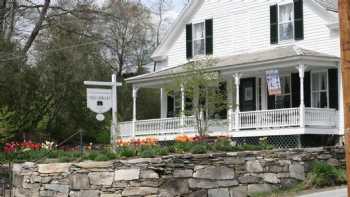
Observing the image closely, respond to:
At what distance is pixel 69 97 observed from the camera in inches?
1243

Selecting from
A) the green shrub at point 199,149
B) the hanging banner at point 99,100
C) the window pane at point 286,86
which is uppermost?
the window pane at point 286,86

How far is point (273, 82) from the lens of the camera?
24516 millimetres

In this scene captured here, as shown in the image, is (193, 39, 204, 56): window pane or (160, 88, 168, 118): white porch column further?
(160, 88, 168, 118): white porch column

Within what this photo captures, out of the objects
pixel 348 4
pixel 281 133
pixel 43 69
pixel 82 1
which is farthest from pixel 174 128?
pixel 348 4

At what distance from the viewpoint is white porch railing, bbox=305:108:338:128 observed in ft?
74.9

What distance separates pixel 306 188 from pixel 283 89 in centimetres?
Result: 1095

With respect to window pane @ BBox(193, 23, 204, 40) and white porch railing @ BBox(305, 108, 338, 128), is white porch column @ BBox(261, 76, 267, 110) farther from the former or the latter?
window pane @ BBox(193, 23, 204, 40)

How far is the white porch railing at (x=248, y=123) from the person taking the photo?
2302 cm

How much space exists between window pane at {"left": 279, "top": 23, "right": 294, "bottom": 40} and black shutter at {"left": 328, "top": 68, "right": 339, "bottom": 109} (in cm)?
247

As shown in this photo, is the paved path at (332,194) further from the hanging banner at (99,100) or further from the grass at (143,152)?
the hanging banner at (99,100)

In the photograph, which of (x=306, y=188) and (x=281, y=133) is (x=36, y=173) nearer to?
(x=306, y=188)

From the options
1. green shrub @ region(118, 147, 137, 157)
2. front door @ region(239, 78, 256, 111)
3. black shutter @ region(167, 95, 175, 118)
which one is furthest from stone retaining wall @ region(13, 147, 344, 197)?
black shutter @ region(167, 95, 175, 118)

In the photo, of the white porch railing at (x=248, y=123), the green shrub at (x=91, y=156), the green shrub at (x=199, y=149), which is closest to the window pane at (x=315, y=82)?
the white porch railing at (x=248, y=123)

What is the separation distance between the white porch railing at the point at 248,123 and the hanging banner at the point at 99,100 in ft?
28.8
